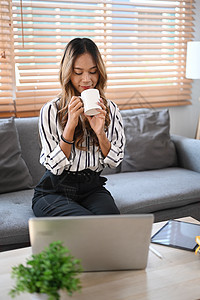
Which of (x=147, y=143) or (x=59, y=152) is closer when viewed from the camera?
(x=59, y=152)

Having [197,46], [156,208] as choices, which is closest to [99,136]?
[156,208]

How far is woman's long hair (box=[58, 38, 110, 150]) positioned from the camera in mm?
1883

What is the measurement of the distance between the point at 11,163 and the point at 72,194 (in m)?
0.63

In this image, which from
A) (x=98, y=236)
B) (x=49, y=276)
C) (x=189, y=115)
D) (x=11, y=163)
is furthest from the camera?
(x=189, y=115)

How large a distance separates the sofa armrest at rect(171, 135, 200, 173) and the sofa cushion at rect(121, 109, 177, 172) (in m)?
0.05

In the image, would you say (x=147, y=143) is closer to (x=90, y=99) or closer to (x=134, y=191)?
(x=134, y=191)

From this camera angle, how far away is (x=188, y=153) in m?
2.83

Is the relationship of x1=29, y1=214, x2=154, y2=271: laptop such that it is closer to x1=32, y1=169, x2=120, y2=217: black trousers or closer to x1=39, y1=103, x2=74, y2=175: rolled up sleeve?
x1=32, y1=169, x2=120, y2=217: black trousers

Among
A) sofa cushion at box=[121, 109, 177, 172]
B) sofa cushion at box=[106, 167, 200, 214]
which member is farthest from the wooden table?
sofa cushion at box=[121, 109, 177, 172]

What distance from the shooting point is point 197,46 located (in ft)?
9.64

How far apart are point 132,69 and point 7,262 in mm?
2210

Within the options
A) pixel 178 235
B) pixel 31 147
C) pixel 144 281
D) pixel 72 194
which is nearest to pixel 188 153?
pixel 31 147

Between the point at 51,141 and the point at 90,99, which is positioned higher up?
the point at 90,99

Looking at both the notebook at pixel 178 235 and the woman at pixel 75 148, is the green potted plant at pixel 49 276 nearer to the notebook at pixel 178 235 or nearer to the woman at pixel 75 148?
the notebook at pixel 178 235
